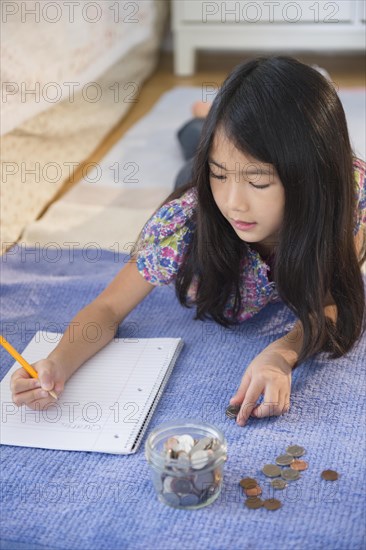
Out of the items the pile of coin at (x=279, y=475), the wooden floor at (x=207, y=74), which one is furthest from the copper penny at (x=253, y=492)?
the wooden floor at (x=207, y=74)

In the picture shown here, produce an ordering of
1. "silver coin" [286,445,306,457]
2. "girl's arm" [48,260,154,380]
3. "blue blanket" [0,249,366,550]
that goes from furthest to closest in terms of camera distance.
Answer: "girl's arm" [48,260,154,380] < "silver coin" [286,445,306,457] < "blue blanket" [0,249,366,550]

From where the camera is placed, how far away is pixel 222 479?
95 centimetres

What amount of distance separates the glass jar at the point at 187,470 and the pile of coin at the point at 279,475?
1.4 inches

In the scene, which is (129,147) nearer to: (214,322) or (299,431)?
(214,322)

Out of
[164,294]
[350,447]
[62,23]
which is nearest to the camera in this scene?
[350,447]

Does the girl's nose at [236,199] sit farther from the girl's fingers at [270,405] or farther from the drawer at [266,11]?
the drawer at [266,11]

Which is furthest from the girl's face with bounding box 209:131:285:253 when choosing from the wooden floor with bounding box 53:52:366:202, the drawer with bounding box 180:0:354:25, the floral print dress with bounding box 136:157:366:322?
the drawer with bounding box 180:0:354:25

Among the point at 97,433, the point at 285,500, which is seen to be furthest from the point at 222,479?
the point at 97,433

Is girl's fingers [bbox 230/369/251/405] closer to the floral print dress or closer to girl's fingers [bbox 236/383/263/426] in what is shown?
girl's fingers [bbox 236/383/263/426]

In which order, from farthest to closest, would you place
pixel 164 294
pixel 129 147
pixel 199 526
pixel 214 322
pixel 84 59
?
pixel 129 147 < pixel 84 59 < pixel 164 294 < pixel 214 322 < pixel 199 526

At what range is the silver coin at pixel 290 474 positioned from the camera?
95cm

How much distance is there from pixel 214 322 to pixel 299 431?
31 centimetres

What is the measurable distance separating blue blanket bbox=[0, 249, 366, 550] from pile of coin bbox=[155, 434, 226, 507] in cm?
2

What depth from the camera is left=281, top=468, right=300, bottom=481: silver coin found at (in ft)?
3.12
